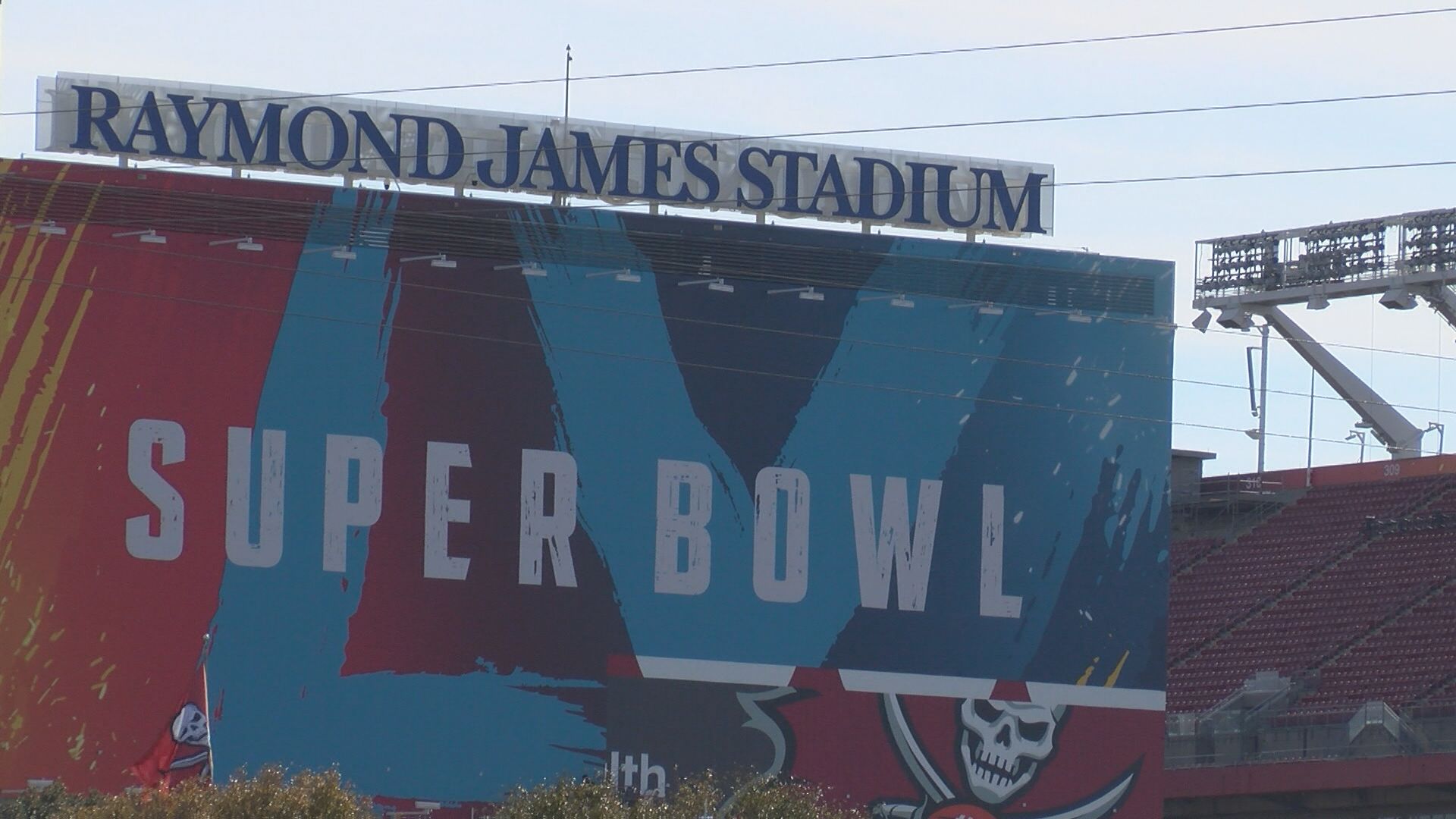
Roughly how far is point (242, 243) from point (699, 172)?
10.5 meters

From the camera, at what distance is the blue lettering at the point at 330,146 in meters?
46.6

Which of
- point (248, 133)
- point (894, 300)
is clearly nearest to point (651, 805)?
Answer: point (894, 300)

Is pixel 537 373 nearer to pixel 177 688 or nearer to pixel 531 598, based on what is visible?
pixel 531 598

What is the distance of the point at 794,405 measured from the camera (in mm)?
48156

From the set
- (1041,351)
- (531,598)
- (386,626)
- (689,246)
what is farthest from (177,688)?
(1041,351)

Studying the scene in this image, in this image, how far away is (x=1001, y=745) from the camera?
4862cm

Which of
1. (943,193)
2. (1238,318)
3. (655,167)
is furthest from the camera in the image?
(1238,318)

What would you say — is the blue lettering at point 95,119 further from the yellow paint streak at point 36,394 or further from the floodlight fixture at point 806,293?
the floodlight fixture at point 806,293

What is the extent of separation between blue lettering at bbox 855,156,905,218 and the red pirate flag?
18.9 m

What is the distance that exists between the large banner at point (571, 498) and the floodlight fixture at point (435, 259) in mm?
103

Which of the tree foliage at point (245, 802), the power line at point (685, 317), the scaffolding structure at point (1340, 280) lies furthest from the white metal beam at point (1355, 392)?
the tree foliage at point (245, 802)

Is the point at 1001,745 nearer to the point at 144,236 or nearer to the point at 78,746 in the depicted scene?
the point at 78,746

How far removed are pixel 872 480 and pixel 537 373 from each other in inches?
311

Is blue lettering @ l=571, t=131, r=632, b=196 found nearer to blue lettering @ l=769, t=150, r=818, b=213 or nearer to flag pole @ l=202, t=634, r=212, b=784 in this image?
blue lettering @ l=769, t=150, r=818, b=213
